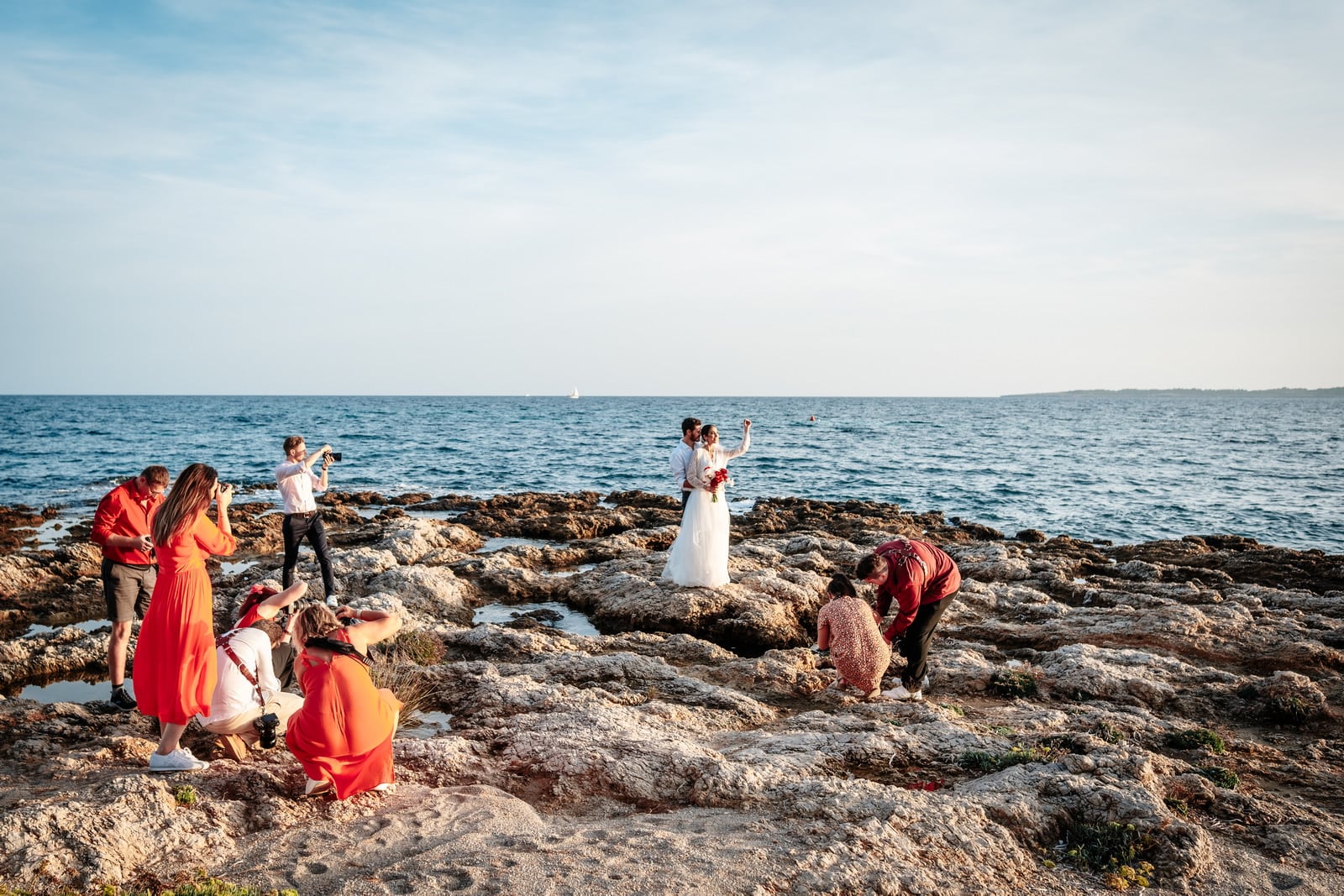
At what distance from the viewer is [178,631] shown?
19.5ft

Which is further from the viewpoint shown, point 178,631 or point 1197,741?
point 1197,741

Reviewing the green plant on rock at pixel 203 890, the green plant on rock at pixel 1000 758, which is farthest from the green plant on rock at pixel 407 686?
the green plant on rock at pixel 1000 758

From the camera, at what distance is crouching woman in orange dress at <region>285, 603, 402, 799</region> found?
5.38m

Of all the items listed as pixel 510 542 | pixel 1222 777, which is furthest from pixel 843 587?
pixel 510 542

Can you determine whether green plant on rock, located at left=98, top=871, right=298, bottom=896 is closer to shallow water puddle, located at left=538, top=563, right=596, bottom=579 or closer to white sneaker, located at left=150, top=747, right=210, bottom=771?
white sneaker, located at left=150, top=747, right=210, bottom=771

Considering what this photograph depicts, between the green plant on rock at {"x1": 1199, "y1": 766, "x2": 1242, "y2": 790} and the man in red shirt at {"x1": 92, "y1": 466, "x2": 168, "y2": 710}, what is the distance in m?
8.95

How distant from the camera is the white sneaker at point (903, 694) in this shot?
322 inches

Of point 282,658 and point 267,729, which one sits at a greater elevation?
point 282,658

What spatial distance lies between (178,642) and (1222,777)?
7912 mm

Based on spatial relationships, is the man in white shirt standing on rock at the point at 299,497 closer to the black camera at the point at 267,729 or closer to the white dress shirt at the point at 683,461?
Answer: the white dress shirt at the point at 683,461

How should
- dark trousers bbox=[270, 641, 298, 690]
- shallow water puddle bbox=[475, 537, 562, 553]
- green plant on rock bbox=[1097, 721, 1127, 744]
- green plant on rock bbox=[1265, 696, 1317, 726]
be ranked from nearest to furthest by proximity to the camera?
dark trousers bbox=[270, 641, 298, 690] → green plant on rock bbox=[1097, 721, 1127, 744] → green plant on rock bbox=[1265, 696, 1317, 726] → shallow water puddle bbox=[475, 537, 562, 553]

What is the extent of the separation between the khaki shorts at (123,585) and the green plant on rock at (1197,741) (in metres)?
9.24

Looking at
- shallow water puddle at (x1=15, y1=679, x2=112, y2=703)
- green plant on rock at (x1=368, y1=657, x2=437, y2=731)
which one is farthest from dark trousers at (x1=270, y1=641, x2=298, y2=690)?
shallow water puddle at (x1=15, y1=679, x2=112, y2=703)

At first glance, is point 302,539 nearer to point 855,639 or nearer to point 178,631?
point 178,631
